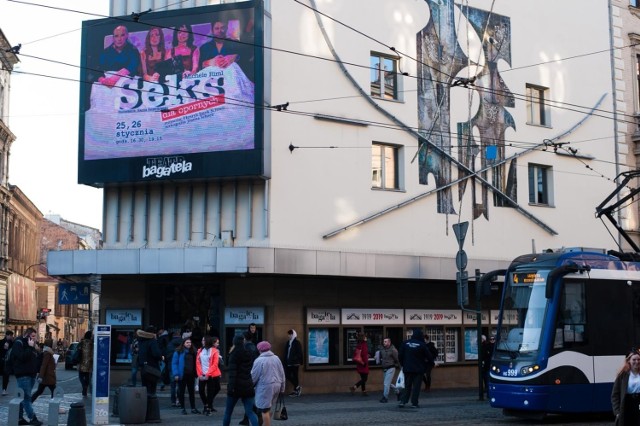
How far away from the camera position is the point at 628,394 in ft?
39.7

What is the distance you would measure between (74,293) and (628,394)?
17.9 metres

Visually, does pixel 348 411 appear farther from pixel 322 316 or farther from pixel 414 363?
pixel 322 316

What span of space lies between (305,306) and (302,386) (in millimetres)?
2182

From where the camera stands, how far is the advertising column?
1752 cm

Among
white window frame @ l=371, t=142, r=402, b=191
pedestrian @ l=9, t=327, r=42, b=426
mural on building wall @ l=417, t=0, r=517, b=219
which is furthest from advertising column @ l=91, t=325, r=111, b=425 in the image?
mural on building wall @ l=417, t=0, r=517, b=219

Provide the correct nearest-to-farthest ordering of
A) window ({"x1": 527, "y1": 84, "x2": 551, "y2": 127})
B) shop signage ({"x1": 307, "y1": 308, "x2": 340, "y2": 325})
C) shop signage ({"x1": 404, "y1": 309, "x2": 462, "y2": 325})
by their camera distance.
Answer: shop signage ({"x1": 307, "y1": 308, "x2": 340, "y2": 325})
shop signage ({"x1": 404, "y1": 309, "x2": 462, "y2": 325})
window ({"x1": 527, "y1": 84, "x2": 551, "y2": 127})

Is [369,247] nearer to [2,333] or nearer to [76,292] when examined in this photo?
[76,292]

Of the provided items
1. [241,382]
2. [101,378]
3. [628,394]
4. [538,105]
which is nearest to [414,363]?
[241,382]

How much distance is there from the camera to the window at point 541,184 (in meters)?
30.5

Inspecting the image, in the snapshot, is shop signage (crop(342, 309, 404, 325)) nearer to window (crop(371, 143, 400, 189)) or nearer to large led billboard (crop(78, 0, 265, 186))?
A: window (crop(371, 143, 400, 189))

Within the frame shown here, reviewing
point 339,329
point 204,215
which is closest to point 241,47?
point 204,215

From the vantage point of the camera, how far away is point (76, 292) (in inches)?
1033

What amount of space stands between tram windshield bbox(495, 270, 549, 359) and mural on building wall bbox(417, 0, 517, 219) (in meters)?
9.37

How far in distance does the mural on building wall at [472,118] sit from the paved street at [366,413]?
6926 millimetres
